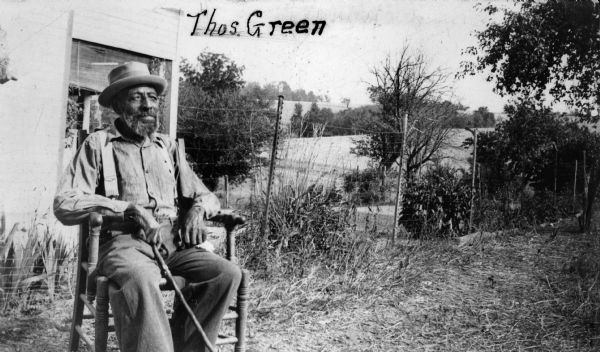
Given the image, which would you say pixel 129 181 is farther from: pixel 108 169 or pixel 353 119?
pixel 353 119

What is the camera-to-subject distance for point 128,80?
9.21ft

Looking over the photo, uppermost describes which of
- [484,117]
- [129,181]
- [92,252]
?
[484,117]

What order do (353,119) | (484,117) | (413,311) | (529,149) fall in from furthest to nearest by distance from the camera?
(484,117)
(353,119)
(529,149)
(413,311)

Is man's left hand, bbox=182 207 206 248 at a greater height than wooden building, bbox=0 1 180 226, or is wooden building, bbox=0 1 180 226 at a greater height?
wooden building, bbox=0 1 180 226

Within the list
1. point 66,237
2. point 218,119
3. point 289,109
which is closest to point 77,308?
point 66,237

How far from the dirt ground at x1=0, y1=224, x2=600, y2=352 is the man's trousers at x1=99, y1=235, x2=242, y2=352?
83cm

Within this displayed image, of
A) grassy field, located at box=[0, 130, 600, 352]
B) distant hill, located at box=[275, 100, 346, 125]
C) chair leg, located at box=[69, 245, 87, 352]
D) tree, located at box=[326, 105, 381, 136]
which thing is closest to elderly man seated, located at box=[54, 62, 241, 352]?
chair leg, located at box=[69, 245, 87, 352]

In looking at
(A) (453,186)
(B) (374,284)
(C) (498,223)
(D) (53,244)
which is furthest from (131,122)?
(C) (498,223)

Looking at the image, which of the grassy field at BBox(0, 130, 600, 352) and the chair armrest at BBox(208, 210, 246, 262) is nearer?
the chair armrest at BBox(208, 210, 246, 262)

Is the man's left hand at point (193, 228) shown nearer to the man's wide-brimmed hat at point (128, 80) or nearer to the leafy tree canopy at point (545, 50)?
the man's wide-brimmed hat at point (128, 80)

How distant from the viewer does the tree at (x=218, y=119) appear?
2062 centimetres

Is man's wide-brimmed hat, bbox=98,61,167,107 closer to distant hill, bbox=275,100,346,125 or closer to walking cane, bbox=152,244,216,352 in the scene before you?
walking cane, bbox=152,244,216,352

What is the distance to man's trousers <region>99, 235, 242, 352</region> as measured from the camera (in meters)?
2.30

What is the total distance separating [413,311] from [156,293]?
2513 mm
